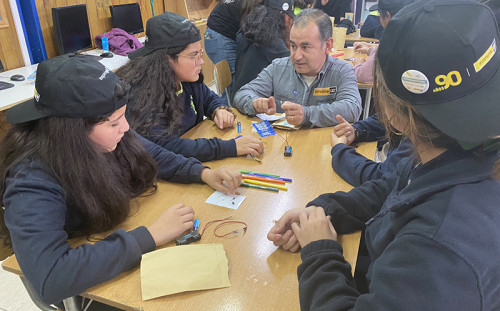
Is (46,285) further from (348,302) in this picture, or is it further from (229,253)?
(348,302)

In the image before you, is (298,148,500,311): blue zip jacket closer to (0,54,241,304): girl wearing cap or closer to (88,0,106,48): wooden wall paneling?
(0,54,241,304): girl wearing cap

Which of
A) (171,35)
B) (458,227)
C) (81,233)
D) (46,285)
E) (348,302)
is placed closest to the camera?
(458,227)

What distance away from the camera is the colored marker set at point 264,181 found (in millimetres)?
1374

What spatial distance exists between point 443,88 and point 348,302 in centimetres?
47

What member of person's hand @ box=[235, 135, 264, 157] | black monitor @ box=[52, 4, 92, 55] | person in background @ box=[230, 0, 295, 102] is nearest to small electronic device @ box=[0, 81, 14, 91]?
black monitor @ box=[52, 4, 92, 55]

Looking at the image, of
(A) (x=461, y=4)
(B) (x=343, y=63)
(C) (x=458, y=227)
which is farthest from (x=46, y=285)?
(B) (x=343, y=63)

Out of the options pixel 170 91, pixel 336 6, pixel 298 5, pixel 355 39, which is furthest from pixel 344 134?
pixel 336 6

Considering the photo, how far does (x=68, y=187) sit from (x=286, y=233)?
645 mm

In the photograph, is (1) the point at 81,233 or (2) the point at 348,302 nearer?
(2) the point at 348,302

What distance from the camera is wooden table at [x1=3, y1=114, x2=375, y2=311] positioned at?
90 cm

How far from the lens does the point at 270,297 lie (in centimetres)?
90

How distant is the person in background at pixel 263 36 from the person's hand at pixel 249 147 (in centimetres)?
123

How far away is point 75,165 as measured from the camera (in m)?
1.02

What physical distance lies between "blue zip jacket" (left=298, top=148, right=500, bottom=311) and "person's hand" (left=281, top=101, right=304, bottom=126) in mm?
1112
